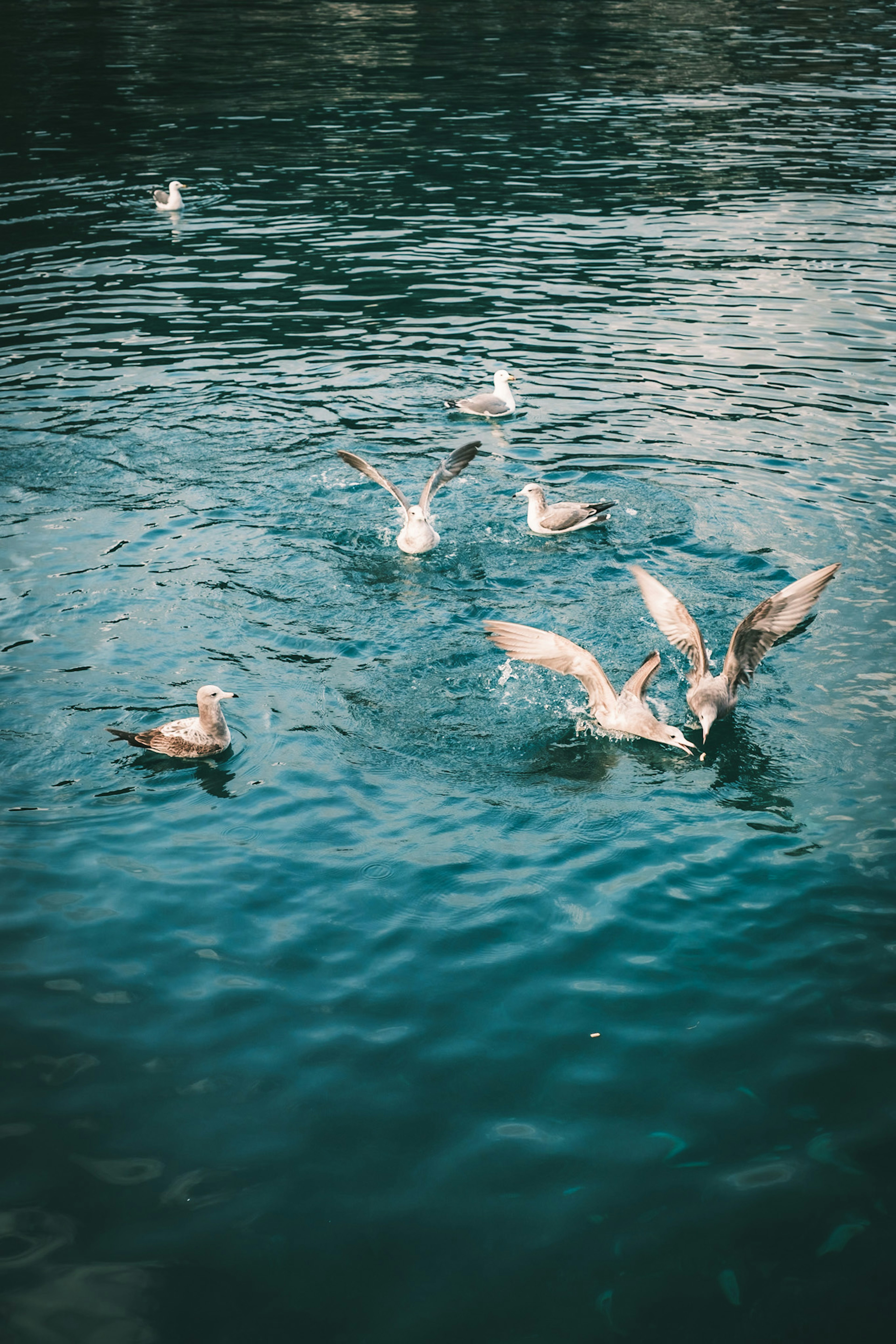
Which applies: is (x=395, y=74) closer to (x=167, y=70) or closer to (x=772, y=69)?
(x=167, y=70)

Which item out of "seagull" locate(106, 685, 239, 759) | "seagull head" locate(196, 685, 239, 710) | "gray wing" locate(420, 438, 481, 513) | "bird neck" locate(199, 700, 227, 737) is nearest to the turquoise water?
"seagull" locate(106, 685, 239, 759)

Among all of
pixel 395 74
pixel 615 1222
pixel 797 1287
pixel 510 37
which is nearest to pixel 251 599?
pixel 615 1222

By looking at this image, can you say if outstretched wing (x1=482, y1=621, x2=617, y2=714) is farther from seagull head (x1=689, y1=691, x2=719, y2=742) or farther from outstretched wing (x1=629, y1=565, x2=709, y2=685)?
outstretched wing (x1=629, y1=565, x2=709, y2=685)

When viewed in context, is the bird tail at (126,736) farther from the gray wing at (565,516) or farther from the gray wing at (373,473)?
the gray wing at (565,516)

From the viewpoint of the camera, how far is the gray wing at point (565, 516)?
488 inches

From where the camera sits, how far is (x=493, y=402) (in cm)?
1559

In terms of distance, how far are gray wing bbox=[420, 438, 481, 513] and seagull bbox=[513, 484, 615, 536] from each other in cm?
82

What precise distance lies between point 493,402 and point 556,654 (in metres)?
7.38

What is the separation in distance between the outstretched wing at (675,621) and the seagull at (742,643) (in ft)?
0.03

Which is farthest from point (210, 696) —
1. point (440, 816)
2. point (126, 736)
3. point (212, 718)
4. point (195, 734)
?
point (440, 816)

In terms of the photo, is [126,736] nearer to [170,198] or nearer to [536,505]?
[536,505]

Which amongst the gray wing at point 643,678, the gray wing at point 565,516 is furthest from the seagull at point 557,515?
the gray wing at point 643,678

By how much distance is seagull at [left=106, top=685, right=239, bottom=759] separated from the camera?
877 centimetres

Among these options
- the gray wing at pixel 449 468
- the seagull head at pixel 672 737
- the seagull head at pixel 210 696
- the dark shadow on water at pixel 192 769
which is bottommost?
the dark shadow on water at pixel 192 769
